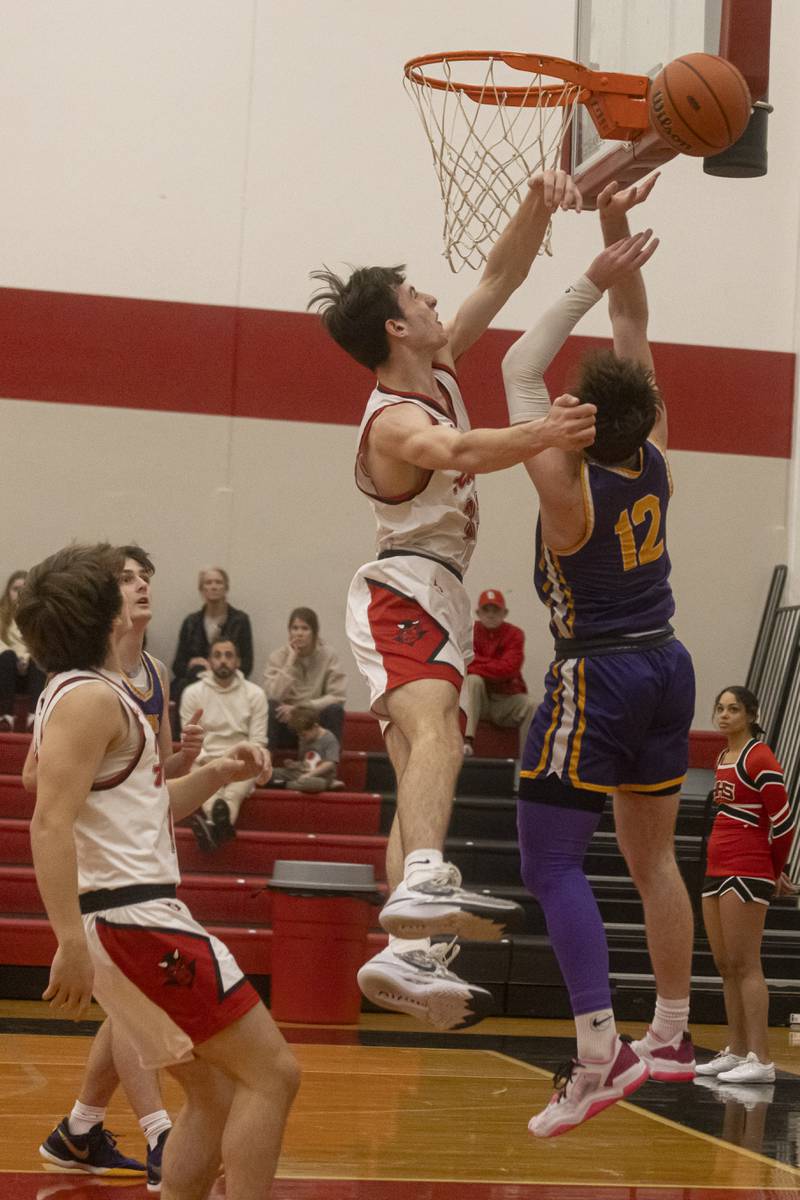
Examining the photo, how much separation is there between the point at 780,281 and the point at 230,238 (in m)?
4.39

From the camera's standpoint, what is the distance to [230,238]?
39.2ft

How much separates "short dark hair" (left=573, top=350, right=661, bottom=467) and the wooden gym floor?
2.31 m

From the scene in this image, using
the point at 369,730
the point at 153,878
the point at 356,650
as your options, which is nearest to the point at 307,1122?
the point at 356,650

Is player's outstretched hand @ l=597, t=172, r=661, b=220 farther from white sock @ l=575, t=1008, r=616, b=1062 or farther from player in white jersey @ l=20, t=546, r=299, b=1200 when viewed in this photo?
white sock @ l=575, t=1008, r=616, b=1062

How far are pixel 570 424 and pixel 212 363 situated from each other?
847 cm

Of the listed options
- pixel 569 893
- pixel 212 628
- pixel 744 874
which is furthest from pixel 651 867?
pixel 212 628

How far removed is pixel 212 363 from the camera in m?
12.0

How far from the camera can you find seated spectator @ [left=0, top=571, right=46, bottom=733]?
10500 mm

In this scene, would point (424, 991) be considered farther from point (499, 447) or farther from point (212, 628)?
point (212, 628)

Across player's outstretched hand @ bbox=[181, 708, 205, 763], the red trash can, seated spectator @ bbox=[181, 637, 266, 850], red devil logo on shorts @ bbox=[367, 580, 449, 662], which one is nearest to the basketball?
red devil logo on shorts @ bbox=[367, 580, 449, 662]

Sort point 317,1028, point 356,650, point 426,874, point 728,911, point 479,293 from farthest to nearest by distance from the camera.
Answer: point 317,1028 → point 728,911 → point 479,293 → point 356,650 → point 426,874

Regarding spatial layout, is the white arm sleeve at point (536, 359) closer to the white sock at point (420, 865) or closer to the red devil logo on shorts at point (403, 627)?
the red devil logo on shorts at point (403, 627)

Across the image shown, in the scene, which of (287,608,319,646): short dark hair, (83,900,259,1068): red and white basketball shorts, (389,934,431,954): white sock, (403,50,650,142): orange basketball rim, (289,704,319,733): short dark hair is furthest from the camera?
(287,608,319,646): short dark hair

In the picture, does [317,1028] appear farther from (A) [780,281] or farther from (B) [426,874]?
(A) [780,281]
